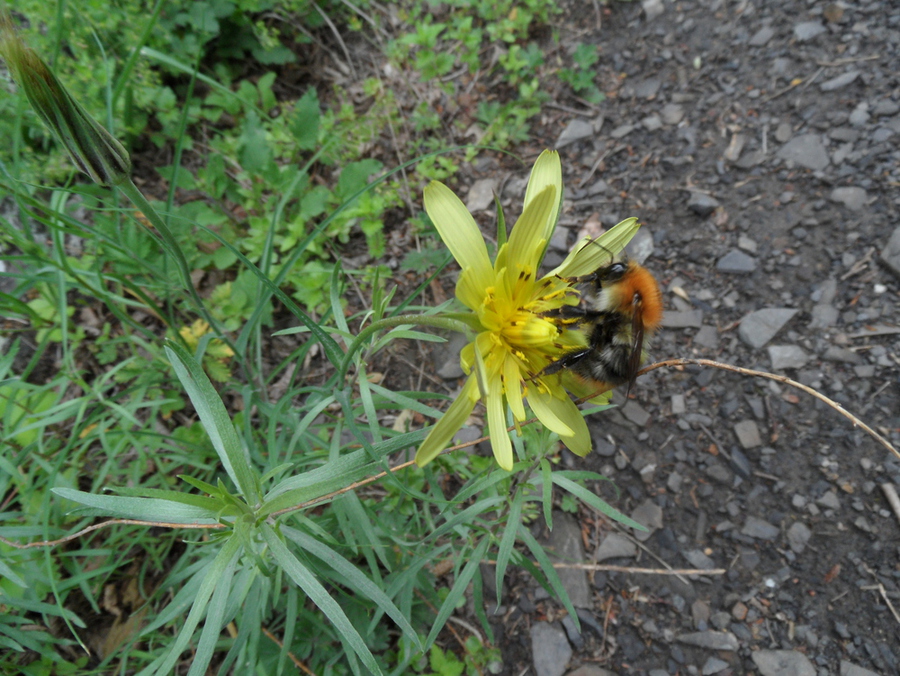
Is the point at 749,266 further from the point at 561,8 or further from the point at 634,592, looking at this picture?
the point at 561,8

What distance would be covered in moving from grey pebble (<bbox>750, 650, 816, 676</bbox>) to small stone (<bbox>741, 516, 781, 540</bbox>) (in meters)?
0.53

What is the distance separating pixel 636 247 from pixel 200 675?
131 inches

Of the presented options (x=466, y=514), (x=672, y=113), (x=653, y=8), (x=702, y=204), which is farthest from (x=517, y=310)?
(x=653, y=8)

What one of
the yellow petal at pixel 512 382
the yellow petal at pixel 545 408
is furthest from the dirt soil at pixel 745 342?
the yellow petal at pixel 512 382

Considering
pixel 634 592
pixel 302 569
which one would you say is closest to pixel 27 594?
pixel 302 569

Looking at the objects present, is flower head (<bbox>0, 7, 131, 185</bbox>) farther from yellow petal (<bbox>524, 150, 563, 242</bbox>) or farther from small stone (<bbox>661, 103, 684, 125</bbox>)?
small stone (<bbox>661, 103, 684, 125</bbox>)

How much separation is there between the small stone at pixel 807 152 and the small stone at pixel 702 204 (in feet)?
1.89

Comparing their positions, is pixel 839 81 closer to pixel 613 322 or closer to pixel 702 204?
pixel 702 204

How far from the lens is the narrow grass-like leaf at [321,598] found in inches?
60.0

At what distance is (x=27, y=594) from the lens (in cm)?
244

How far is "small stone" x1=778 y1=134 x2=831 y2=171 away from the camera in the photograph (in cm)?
364

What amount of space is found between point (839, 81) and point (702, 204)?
1.37 metres

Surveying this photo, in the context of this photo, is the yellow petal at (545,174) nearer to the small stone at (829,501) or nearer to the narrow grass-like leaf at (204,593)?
the narrow grass-like leaf at (204,593)

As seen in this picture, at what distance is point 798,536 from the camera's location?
2.85 m
